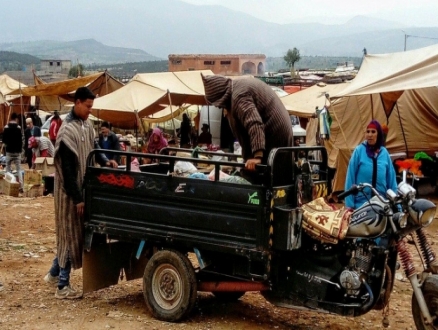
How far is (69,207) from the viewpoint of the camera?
20.5 feet

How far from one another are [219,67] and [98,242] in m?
78.9

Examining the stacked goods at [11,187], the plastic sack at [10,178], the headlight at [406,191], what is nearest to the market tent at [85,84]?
the plastic sack at [10,178]

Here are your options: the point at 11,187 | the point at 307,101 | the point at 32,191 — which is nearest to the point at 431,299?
the point at 32,191

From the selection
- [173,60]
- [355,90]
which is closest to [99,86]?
[355,90]

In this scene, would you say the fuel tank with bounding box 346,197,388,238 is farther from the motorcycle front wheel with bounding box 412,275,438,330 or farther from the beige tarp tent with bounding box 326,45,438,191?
the beige tarp tent with bounding box 326,45,438,191

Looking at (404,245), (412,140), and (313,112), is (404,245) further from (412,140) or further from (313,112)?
(313,112)

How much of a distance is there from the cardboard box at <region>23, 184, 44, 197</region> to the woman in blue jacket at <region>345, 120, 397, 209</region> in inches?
387

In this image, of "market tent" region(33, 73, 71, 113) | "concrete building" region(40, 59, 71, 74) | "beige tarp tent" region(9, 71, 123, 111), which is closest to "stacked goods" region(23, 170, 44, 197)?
"beige tarp tent" region(9, 71, 123, 111)

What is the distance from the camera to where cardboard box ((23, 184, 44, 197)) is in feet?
48.7

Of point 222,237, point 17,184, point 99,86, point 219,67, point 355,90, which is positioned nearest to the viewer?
point 222,237

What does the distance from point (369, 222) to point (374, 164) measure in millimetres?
1799

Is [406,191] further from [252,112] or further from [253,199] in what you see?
[252,112]

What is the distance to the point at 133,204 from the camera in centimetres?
580

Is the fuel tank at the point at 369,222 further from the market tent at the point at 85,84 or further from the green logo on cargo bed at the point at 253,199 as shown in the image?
the market tent at the point at 85,84
